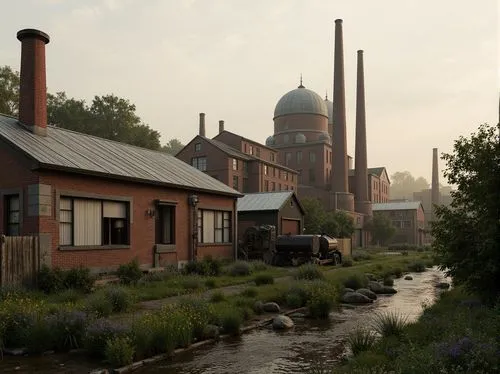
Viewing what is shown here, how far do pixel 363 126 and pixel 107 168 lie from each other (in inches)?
2803

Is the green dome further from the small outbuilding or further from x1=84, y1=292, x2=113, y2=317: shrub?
x1=84, y1=292, x2=113, y2=317: shrub

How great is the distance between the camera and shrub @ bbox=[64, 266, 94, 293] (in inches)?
702

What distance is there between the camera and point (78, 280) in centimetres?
1791

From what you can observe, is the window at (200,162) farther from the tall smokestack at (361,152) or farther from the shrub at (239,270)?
the shrub at (239,270)

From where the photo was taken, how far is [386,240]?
301ft

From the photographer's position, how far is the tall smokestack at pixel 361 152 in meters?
85.6

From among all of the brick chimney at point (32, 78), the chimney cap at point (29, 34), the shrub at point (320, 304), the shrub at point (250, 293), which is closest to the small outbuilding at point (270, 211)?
the brick chimney at point (32, 78)

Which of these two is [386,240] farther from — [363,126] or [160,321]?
[160,321]

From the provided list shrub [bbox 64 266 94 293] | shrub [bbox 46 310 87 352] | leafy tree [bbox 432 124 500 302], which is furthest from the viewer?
shrub [bbox 64 266 94 293]

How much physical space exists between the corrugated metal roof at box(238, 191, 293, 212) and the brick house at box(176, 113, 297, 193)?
28182 mm

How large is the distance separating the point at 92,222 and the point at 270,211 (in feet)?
58.6

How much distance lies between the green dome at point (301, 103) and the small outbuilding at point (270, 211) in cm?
6066

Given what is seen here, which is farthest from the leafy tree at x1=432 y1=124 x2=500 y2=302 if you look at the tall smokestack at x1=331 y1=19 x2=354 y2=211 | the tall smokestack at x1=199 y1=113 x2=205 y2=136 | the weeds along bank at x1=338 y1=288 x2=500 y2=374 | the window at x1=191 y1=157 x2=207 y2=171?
the tall smokestack at x1=199 y1=113 x2=205 y2=136

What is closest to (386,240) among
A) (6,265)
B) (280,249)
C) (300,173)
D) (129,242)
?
(300,173)
